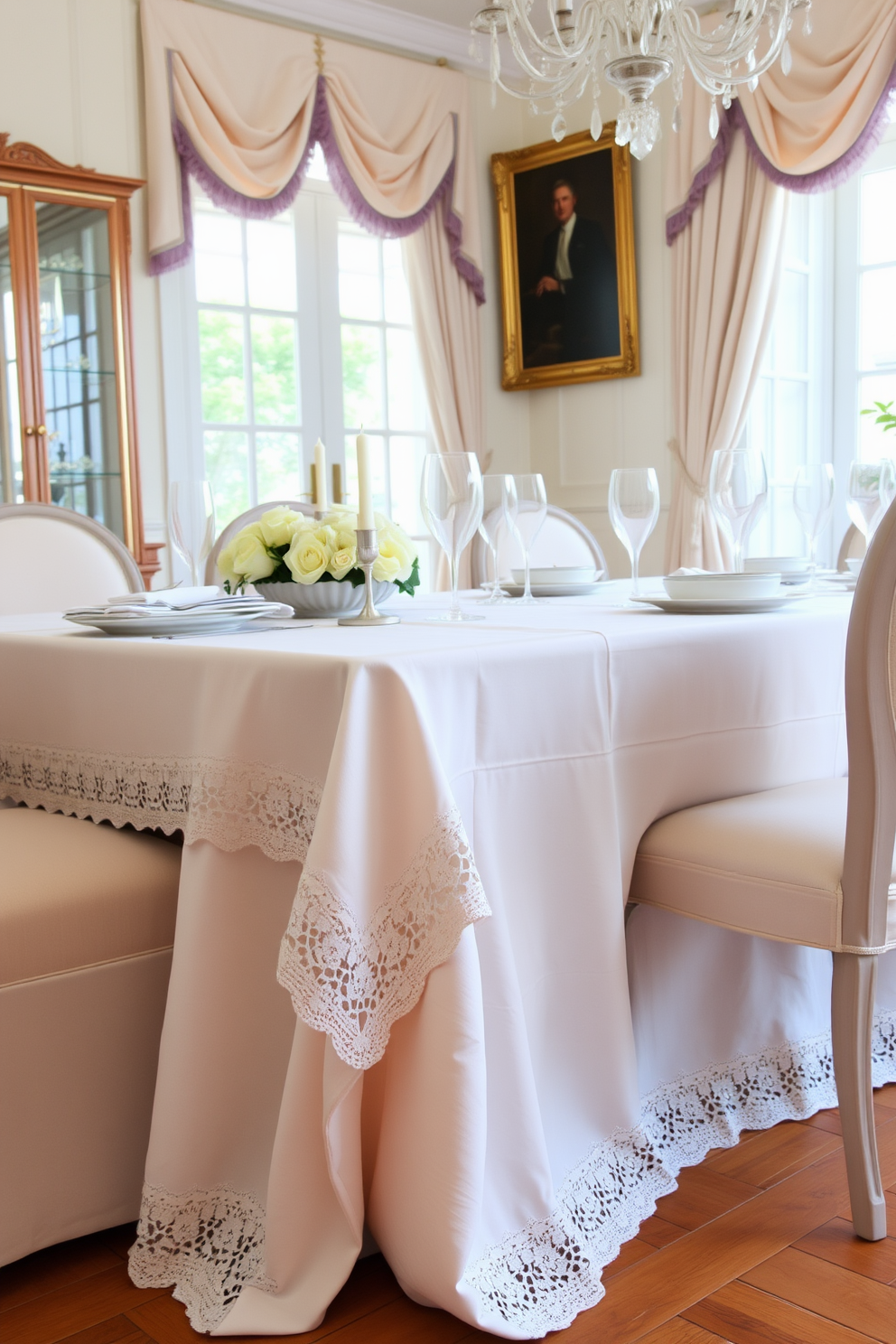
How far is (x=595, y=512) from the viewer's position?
5445mm

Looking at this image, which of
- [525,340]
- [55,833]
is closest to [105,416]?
[525,340]

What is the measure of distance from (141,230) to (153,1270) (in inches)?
149

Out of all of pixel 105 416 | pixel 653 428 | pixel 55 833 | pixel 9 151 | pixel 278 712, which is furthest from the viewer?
pixel 653 428

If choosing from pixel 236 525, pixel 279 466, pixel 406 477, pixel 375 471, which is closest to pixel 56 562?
pixel 236 525

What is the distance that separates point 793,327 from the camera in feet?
15.8

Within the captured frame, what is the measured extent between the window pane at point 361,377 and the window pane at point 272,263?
12.6 inches

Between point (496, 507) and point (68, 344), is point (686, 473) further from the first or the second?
point (496, 507)

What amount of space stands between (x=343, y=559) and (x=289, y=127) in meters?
3.37

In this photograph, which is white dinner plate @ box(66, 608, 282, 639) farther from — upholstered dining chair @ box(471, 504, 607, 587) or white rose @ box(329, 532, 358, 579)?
Result: upholstered dining chair @ box(471, 504, 607, 587)

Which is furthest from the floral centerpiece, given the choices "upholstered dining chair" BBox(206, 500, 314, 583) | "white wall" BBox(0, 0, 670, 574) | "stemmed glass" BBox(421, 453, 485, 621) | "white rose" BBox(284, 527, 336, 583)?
"white wall" BBox(0, 0, 670, 574)

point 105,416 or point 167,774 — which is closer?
point 167,774

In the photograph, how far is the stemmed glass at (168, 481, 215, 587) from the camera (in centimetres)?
211

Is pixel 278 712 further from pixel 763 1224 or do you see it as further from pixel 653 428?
pixel 653 428

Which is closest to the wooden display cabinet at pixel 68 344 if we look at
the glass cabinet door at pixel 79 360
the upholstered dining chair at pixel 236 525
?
the glass cabinet door at pixel 79 360
